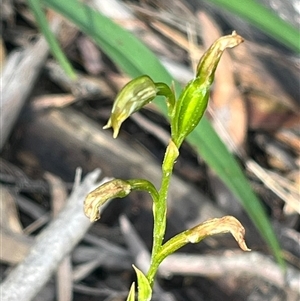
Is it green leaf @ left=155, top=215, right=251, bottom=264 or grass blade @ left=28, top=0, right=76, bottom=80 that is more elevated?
green leaf @ left=155, top=215, right=251, bottom=264

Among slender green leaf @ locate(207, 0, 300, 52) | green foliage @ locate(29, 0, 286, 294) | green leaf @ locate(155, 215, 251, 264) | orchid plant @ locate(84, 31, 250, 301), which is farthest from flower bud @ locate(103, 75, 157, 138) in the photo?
slender green leaf @ locate(207, 0, 300, 52)

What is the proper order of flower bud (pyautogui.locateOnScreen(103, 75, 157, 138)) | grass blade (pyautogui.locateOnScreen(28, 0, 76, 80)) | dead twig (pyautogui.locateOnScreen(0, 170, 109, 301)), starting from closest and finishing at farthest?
flower bud (pyautogui.locateOnScreen(103, 75, 157, 138)) → dead twig (pyautogui.locateOnScreen(0, 170, 109, 301)) → grass blade (pyautogui.locateOnScreen(28, 0, 76, 80))

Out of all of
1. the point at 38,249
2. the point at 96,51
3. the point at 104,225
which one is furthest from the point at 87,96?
the point at 38,249

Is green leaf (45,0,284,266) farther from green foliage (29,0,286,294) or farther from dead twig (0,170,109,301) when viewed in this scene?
dead twig (0,170,109,301)

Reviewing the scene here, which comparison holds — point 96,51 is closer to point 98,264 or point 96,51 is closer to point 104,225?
point 104,225

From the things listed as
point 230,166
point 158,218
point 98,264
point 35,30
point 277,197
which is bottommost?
point 98,264
